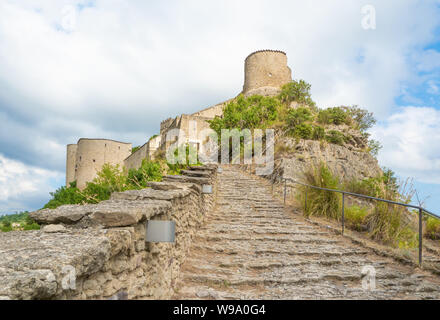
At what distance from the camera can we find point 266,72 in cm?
2969

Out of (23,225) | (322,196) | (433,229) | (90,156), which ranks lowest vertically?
(23,225)

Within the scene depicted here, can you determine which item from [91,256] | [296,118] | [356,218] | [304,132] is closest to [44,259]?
[91,256]

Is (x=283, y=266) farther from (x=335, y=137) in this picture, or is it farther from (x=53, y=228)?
(x=335, y=137)

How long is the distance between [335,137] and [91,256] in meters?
14.8

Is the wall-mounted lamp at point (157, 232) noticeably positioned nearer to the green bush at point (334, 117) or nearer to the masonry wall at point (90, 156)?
the green bush at point (334, 117)

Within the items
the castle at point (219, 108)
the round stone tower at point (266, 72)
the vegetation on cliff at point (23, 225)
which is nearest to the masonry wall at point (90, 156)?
the castle at point (219, 108)

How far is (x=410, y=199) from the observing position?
17.5ft

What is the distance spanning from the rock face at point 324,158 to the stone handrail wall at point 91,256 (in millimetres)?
8059

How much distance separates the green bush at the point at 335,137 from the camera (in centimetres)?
1460

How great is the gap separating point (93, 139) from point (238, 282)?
A: 1236 inches

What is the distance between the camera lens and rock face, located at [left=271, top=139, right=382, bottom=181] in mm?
10609
